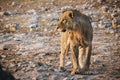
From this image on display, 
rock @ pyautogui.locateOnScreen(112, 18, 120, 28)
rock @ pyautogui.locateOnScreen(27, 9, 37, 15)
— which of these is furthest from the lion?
rock @ pyautogui.locateOnScreen(27, 9, 37, 15)

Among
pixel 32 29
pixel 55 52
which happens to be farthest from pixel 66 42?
pixel 32 29

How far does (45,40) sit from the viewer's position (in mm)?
12781

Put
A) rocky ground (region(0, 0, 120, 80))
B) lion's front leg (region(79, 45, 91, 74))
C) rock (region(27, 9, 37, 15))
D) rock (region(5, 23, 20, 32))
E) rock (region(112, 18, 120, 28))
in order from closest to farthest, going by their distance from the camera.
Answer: lion's front leg (region(79, 45, 91, 74)), rocky ground (region(0, 0, 120, 80)), rock (region(112, 18, 120, 28)), rock (region(5, 23, 20, 32)), rock (region(27, 9, 37, 15))

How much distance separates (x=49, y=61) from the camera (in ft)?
34.2

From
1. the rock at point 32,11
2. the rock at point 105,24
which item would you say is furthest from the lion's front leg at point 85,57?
the rock at point 32,11

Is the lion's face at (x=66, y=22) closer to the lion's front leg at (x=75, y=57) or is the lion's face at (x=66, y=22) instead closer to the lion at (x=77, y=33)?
the lion at (x=77, y=33)

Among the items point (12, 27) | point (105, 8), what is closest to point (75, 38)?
point (12, 27)

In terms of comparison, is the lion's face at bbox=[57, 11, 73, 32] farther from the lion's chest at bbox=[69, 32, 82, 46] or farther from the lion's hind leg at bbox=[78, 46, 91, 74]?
the lion's hind leg at bbox=[78, 46, 91, 74]

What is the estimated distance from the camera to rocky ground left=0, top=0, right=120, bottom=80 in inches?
366

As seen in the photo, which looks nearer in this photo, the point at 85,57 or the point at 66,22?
the point at 66,22

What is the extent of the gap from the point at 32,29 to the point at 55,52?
130 inches

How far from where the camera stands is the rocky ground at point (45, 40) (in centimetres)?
929

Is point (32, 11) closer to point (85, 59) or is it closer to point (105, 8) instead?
point (105, 8)

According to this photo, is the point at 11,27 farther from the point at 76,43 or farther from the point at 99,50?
the point at 76,43
